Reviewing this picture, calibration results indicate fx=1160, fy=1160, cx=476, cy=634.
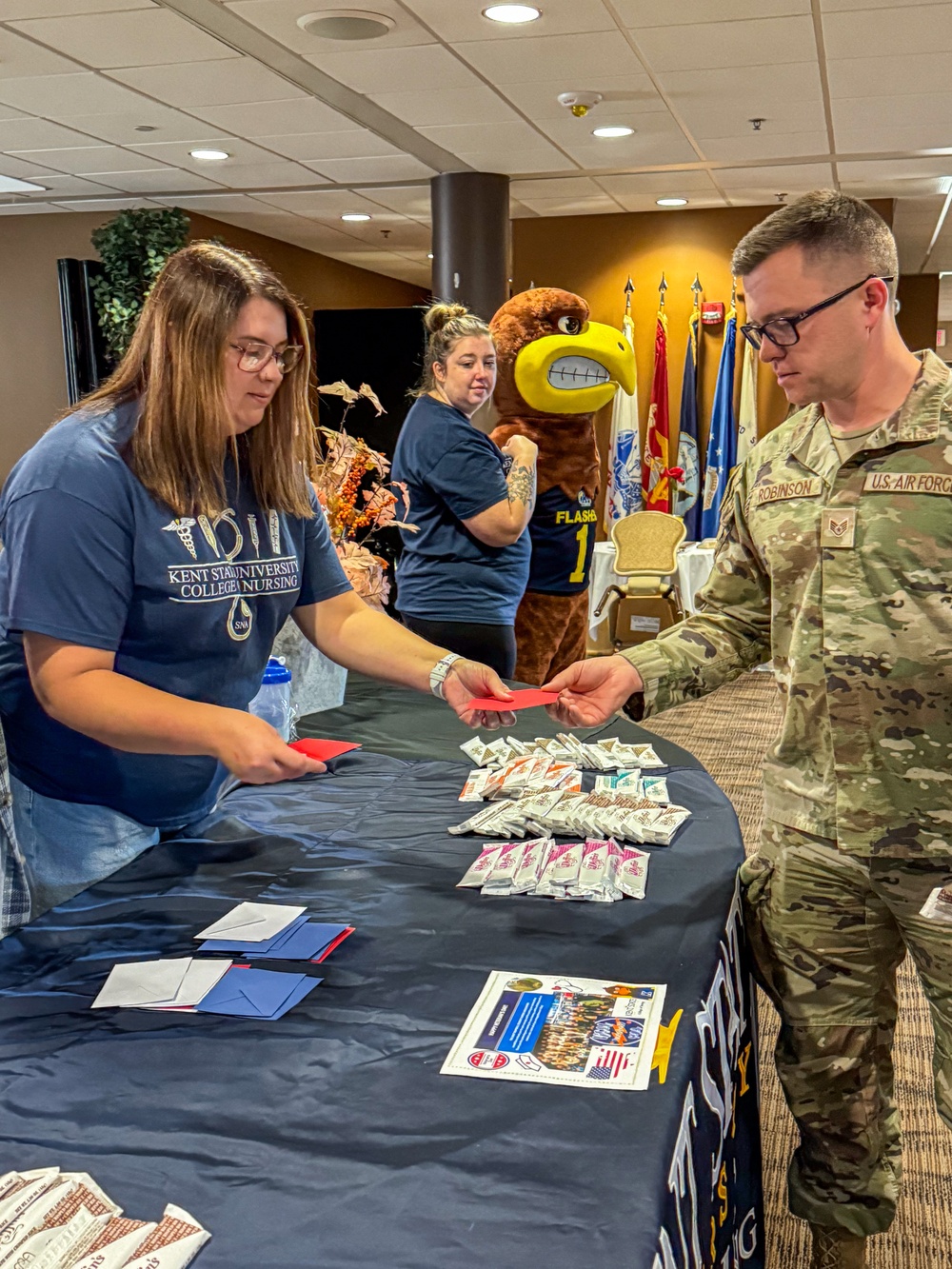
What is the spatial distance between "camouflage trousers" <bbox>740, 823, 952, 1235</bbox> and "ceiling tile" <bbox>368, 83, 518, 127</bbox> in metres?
4.49

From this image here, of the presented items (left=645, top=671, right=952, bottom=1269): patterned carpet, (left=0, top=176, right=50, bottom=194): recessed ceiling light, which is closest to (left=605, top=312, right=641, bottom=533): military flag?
(left=0, top=176, right=50, bottom=194): recessed ceiling light

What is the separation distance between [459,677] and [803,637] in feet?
1.95

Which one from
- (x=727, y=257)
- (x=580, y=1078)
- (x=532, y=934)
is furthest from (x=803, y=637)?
(x=727, y=257)

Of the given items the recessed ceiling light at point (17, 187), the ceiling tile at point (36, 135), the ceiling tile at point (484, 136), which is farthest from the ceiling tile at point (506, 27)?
the recessed ceiling light at point (17, 187)

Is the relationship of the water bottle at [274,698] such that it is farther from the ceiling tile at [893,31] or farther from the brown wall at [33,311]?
the brown wall at [33,311]

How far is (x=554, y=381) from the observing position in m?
4.21

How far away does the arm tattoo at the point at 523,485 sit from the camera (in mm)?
3184

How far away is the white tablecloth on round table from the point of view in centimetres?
688

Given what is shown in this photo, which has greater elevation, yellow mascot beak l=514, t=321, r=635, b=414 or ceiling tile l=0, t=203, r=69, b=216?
ceiling tile l=0, t=203, r=69, b=216

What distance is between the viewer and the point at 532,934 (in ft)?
4.54

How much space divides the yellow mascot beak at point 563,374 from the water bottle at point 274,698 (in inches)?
89.4

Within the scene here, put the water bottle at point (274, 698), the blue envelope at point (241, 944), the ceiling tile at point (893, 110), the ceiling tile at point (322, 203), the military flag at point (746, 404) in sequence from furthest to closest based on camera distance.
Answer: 1. the ceiling tile at point (322, 203)
2. the military flag at point (746, 404)
3. the ceiling tile at point (893, 110)
4. the water bottle at point (274, 698)
5. the blue envelope at point (241, 944)

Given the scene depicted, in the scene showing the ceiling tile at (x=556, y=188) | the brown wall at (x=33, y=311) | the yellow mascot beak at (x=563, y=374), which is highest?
the ceiling tile at (x=556, y=188)

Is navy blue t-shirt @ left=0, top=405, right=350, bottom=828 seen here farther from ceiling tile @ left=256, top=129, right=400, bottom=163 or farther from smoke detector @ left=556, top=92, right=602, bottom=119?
ceiling tile @ left=256, top=129, right=400, bottom=163
